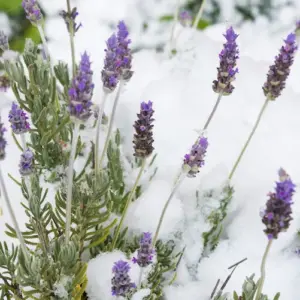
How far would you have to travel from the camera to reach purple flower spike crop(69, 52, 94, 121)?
0.75 meters

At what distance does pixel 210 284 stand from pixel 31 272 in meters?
0.55

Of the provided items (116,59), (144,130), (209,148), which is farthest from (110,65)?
(209,148)

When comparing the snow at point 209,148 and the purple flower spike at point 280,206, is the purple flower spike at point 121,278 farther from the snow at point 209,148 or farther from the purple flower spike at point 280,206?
the purple flower spike at point 280,206

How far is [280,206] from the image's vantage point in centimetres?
77

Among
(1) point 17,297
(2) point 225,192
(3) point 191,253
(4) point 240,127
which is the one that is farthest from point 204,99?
(1) point 17,297

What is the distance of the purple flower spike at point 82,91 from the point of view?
0.75 meters

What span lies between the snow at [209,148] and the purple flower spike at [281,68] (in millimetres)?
134

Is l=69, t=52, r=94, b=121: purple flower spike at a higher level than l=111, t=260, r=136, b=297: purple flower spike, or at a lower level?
higher

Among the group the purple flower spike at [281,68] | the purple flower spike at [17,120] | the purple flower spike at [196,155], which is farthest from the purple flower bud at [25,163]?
the purple flower spike at [281,68]

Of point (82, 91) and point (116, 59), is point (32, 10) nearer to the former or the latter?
point (116, 59)

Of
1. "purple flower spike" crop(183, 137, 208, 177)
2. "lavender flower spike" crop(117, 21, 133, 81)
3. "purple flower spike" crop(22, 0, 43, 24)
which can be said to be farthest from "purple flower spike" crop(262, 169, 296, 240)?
"purple flower spike" crop(22, 0, 43, 24)

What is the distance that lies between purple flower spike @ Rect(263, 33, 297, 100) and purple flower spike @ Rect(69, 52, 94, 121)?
495mm

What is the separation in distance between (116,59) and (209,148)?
70 cm

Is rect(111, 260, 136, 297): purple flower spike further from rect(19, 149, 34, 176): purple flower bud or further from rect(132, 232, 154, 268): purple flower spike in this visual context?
rect(19, 149, 34, 176): purple flower bud
